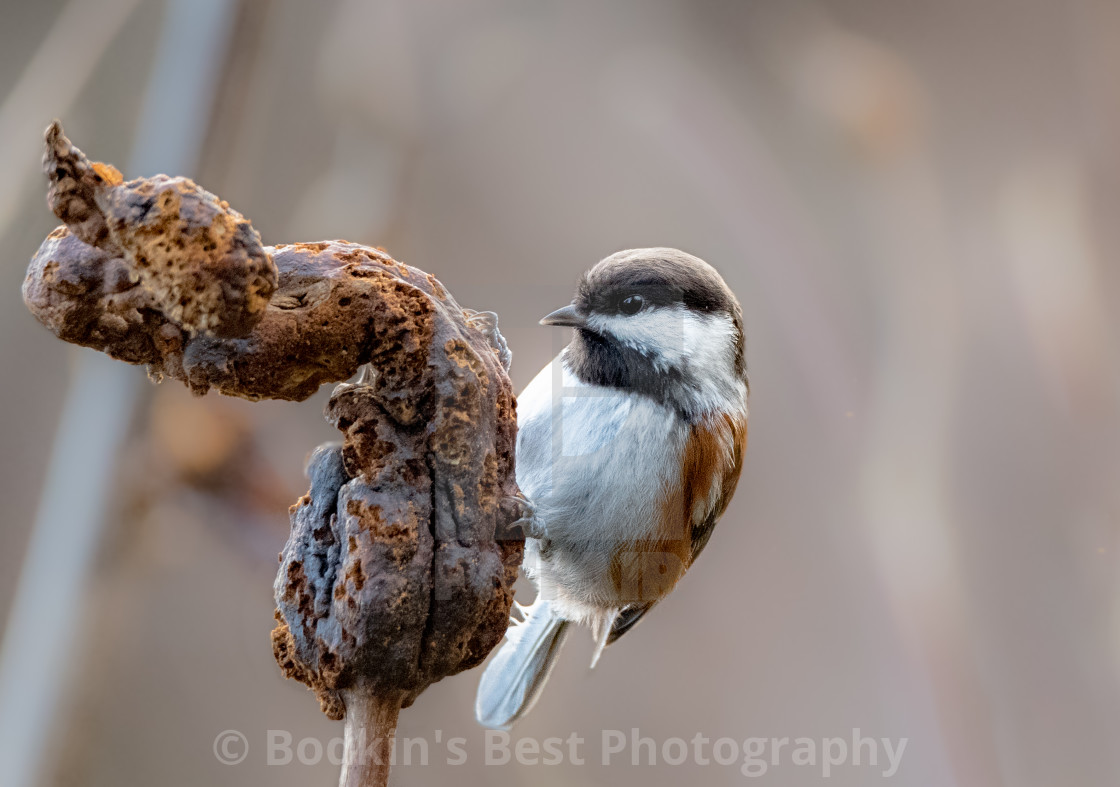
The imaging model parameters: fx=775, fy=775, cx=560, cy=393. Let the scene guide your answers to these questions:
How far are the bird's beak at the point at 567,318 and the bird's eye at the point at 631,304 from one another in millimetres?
61

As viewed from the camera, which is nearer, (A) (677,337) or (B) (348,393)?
(B) (348,393)

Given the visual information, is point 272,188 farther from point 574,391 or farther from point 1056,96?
point 1056,96

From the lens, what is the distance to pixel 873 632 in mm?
1729

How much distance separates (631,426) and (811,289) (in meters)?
0.76

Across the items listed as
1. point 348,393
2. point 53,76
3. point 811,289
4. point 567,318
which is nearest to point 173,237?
point 348,393

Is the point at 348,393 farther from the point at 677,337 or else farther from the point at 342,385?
the point at 677,337

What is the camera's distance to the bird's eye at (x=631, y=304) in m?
1.13

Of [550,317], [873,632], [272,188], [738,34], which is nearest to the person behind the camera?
[550,317]

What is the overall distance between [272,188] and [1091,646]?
1901 mm

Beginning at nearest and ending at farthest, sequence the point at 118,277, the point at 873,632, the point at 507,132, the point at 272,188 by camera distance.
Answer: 1. the point at 118,277
2. the point at 272,188
3. the point at 507,132
4. the point at 873,632

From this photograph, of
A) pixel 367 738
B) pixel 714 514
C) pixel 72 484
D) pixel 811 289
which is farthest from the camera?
pixel 811 289

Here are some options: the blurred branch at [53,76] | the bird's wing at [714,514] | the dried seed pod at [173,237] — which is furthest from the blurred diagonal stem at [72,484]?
the bird's wing at [714,514]

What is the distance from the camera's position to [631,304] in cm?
114

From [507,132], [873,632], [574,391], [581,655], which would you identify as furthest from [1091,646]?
[507,132]
